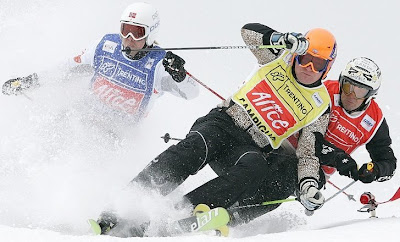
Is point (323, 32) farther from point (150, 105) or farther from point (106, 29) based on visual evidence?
point (106, 29)

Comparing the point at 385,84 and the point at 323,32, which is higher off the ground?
the point at 323,32

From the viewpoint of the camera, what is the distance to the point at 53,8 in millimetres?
11938

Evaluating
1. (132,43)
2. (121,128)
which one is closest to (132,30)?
(132,43)

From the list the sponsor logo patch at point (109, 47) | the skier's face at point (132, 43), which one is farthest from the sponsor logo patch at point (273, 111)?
the sponsor logo patch at point (109, 47)

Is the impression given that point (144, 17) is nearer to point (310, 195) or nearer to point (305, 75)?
point (305, 75)

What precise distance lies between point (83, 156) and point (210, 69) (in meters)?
5.69

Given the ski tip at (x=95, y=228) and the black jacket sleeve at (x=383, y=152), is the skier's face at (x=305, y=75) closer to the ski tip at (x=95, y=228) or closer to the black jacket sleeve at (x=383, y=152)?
the black jacket sleeve at (x=383, y=152)

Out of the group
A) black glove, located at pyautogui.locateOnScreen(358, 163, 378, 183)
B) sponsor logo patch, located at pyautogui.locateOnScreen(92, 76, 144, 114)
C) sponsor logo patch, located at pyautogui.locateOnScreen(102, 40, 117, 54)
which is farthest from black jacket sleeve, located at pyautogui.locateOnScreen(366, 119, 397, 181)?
sponsor logo patch, located at pyautogui.locateOnScreen(102, 40, 117, 54)

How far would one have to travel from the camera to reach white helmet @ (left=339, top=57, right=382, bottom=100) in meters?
5.64

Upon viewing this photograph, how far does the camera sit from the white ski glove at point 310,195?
4.98 m

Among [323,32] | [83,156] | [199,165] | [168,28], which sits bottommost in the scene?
[168,28]

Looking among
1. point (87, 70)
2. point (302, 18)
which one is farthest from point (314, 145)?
point (302, 18)

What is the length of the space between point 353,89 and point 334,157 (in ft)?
2.09

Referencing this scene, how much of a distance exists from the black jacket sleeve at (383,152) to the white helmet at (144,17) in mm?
2120
